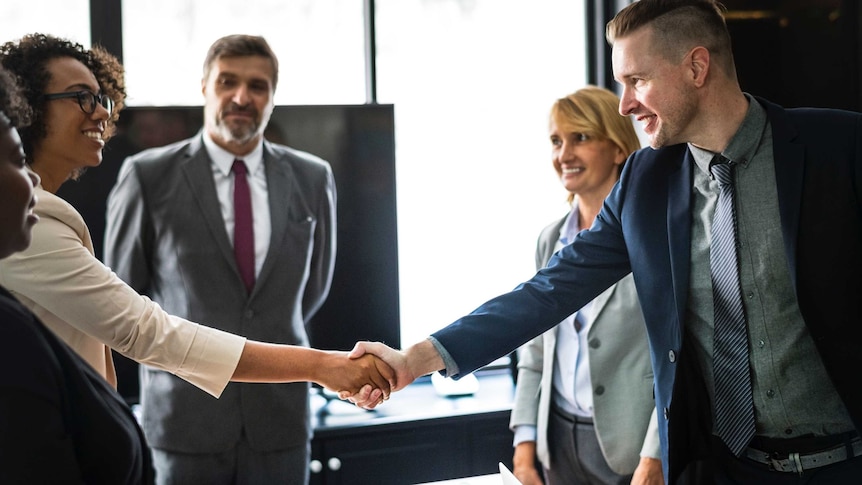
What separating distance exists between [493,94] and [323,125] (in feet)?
3.49

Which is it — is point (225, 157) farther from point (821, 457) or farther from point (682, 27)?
point (821, 457)

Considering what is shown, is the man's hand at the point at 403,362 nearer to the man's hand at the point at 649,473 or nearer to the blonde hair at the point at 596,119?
the man's hand at the point at 649,473

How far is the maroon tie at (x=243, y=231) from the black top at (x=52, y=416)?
175 cm

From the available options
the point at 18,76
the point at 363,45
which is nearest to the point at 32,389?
the point at 18,76

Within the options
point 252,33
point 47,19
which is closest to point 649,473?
point 252,33

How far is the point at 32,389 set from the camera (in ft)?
3.54

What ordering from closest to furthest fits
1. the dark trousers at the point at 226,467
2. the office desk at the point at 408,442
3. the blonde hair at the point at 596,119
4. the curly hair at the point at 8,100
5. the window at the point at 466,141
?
the curly hair at the point at 8,100
the blonde hair at the point at 596,119
the dark trousers at the point at 226,467
the office desk at the point at 408,442
the window at the point at 466,141

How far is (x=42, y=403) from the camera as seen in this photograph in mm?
1084

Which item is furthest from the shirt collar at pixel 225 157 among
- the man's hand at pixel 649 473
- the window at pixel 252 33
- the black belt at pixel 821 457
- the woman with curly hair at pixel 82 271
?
the black belt at pixel 821 457

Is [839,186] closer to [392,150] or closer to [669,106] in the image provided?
[669,106]

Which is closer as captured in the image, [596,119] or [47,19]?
[596,119]

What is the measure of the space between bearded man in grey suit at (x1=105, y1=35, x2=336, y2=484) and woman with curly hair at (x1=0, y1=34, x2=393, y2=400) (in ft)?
2.64

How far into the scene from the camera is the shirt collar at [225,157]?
3.07 meters

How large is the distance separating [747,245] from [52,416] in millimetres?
1364
